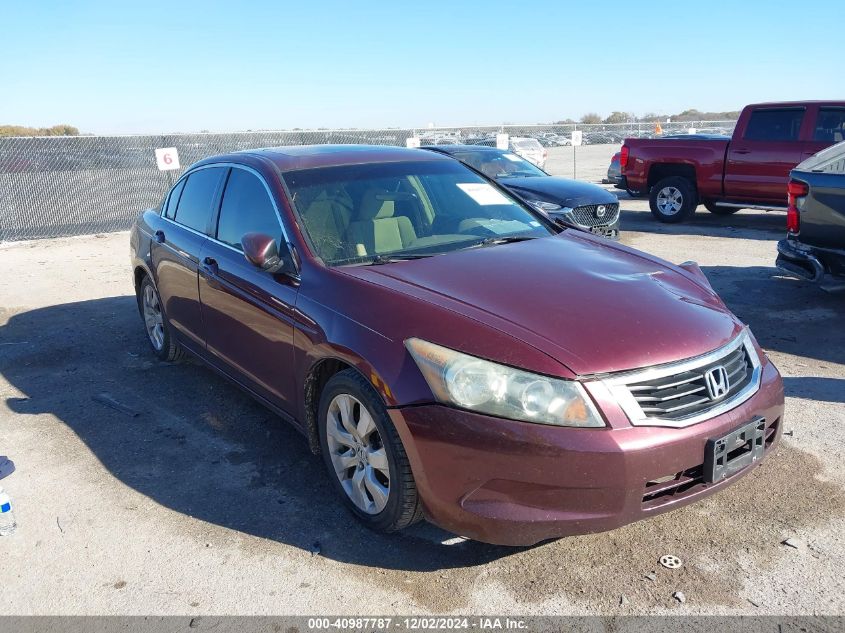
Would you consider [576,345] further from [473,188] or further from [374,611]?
[473,188]

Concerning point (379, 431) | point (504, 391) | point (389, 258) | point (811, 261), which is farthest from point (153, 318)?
point (811, 261)

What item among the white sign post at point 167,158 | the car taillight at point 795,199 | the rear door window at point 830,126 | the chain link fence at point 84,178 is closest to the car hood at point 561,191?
the car taillight at point 795,199

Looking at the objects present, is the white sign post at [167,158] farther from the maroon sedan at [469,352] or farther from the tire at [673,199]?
the maroon sedan at [469,352]

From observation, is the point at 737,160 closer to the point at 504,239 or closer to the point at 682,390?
the point at 504,239

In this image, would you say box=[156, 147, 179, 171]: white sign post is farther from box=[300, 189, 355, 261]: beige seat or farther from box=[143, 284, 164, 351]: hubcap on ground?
box=[300, 189, 355, 261]: beige seat

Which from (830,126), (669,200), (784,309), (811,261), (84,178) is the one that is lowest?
(784,309)

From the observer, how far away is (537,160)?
71.6 feet

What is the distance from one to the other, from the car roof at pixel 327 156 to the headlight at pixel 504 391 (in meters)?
1.92

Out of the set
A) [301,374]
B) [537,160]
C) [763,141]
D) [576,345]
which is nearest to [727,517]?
[576,345]

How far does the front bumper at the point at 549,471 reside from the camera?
2648 millimetres

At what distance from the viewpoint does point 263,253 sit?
12.0 feet

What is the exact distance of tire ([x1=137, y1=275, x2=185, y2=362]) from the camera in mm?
5703

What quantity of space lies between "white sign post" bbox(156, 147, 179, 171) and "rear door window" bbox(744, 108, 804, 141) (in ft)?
36.6

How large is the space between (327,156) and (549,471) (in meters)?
2.61
